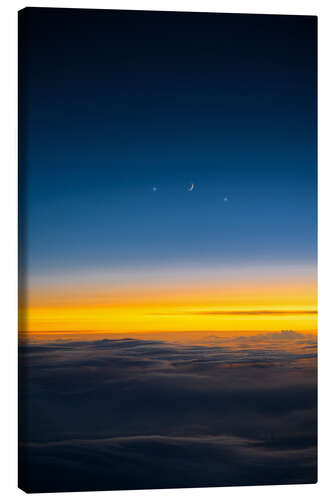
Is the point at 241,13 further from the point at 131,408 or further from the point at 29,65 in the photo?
the point at 131,408

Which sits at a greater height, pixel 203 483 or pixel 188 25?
pixel 188 25

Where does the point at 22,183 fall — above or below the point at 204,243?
above

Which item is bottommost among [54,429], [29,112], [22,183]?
[54,429]

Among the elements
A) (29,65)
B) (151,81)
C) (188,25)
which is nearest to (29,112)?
(29,65)

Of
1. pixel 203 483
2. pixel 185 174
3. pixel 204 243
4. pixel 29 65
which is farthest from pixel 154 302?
pixel 29 65

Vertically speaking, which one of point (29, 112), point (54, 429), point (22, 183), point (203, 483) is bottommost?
point (203, 483)

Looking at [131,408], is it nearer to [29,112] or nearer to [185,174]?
[185,174]
